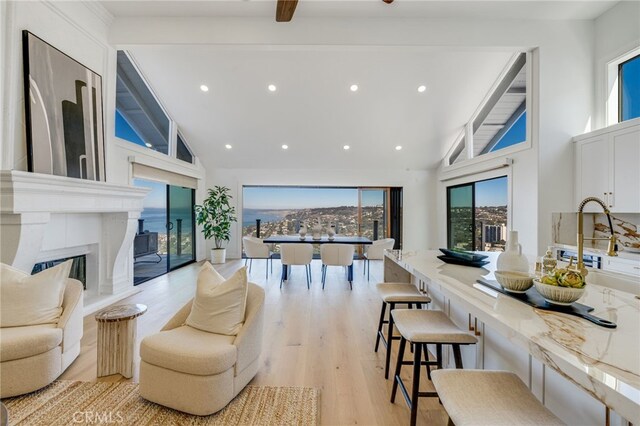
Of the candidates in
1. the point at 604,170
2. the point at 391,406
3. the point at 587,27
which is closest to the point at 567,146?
the point at 604,170

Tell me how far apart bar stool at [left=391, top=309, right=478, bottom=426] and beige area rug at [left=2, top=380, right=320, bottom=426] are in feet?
2.25

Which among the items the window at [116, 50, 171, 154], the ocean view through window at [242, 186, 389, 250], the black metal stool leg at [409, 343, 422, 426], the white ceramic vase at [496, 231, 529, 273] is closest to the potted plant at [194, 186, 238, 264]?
the ocean view through window at [242, 186, 389, 250]

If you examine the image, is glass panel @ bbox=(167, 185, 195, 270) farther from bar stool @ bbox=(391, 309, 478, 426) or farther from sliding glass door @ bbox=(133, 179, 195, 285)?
bar stool @ bbox=(391, 309, 478, 426)

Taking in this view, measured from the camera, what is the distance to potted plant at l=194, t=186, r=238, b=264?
6.70 m

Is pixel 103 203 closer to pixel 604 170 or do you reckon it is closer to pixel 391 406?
pixel 391 406

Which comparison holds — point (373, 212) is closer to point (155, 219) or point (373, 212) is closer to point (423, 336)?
point (155, 219)

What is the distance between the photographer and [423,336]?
1507mm

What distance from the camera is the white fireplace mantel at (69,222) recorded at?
8.34ft

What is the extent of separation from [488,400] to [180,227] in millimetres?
6643

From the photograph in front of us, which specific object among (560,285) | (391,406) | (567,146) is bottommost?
(391,406)

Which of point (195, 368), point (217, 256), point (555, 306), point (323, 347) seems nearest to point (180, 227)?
point (217, 256)

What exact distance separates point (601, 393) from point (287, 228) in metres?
7.70

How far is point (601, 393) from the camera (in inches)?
28.0

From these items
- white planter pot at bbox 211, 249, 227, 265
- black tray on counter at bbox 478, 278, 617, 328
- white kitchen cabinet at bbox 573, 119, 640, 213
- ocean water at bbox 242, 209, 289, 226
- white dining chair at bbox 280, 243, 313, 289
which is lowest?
white planter pot at bbox 211, 249, 227, 265
